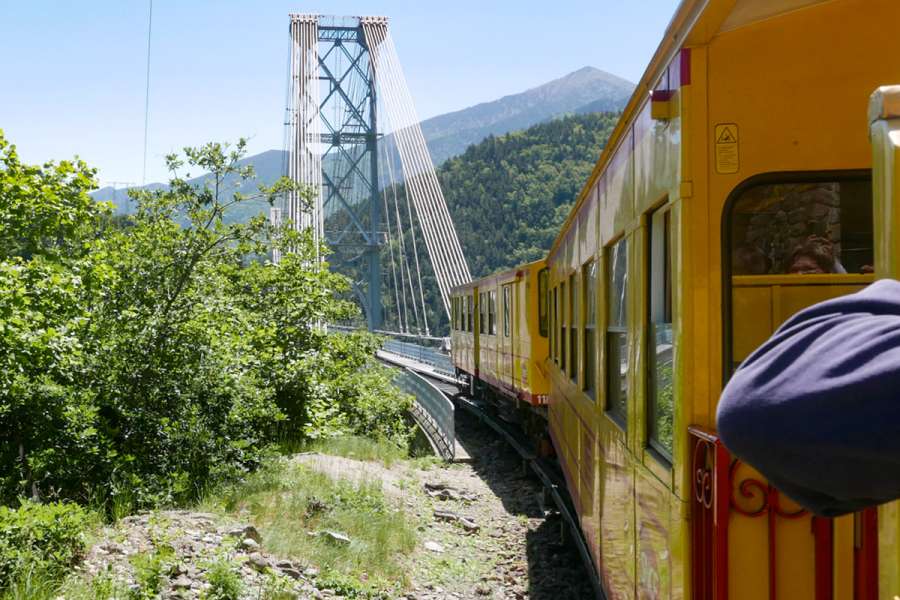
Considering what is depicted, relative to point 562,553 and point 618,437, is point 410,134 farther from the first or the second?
point 618,437

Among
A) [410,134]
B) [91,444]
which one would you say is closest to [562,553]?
[91,444]

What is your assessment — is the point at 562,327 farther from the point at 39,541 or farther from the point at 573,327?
the point at 39,541

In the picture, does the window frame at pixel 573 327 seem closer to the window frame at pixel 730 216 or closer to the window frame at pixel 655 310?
the window frame at pixel 655 310

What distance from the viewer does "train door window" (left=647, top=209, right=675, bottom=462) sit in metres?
3.21

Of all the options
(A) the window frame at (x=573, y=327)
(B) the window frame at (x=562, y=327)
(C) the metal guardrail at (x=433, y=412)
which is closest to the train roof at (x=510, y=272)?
(C) the metal guardrail at (x=433, y=412)

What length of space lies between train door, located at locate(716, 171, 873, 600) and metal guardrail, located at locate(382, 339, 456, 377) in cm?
2244

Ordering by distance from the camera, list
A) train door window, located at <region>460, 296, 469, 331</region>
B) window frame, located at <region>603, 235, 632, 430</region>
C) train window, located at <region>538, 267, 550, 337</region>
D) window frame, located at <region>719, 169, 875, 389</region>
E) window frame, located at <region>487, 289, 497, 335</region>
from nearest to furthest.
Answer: window frame, located at <region>719, 169, 875, 389</region> < window frame, located at <region>603, 235, 632, 430</region> < train window, located at <region>538, 267, 550, 337</region> < window frame, located at <region>487, 289, 497, 335</region> < train door window, located at <region>460, 296, 469, 331</region>

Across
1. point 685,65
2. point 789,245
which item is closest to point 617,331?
point 789,245

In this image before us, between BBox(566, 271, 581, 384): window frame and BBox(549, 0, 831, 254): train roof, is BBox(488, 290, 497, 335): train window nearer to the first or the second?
BBox(566, 271, 581, 384): window frame

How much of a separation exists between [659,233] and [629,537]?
1.38m

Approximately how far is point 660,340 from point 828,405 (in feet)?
8.21

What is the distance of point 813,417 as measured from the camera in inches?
36.2

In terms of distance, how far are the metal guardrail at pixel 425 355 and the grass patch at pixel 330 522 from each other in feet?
51.4

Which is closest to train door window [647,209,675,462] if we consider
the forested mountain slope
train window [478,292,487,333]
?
train window [478,292,487,333]
